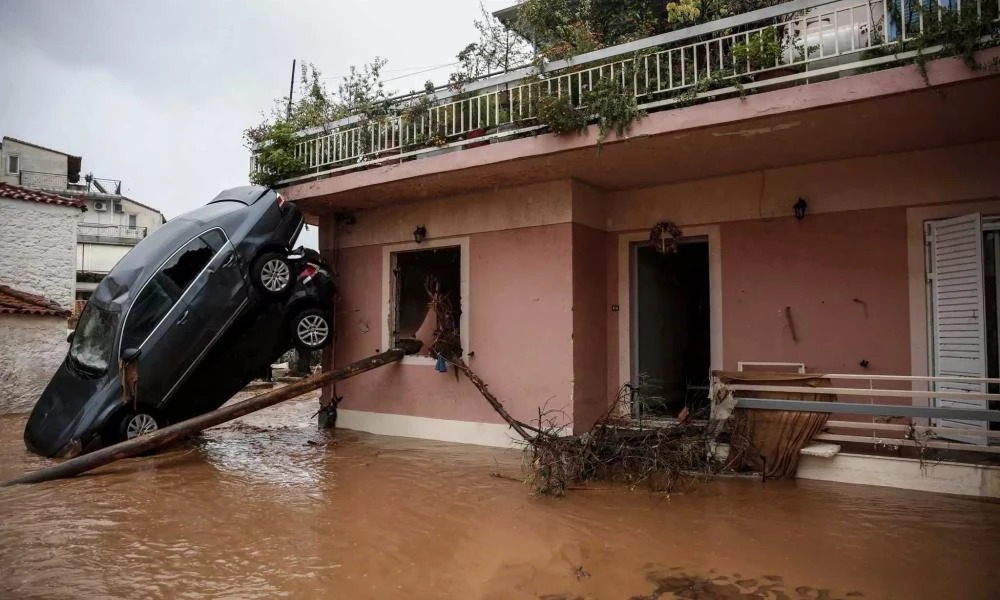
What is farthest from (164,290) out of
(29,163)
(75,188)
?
(75,188)

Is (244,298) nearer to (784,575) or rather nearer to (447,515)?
(447,515)

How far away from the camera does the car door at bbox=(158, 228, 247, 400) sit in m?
7.80

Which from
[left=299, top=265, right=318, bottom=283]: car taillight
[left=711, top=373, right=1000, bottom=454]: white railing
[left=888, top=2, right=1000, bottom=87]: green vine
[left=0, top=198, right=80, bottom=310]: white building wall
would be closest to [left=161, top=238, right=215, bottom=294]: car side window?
[left=299, top=265, right=318, bottom=283]: car taillight

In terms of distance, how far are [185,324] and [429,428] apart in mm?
3697

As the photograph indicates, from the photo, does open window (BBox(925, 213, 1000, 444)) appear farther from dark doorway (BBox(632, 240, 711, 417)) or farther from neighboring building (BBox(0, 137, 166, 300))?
neighboring building (BBox(0, 137, 166, 300))

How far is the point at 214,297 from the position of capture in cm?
791

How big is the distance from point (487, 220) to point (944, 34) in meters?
5.52

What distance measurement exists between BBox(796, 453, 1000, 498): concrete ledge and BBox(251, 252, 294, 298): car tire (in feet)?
23.1

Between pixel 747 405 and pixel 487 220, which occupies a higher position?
pixel 487 220

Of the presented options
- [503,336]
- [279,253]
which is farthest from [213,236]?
[503,336]

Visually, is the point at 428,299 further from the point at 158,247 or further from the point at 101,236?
the point at 101,236

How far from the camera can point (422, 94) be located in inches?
326

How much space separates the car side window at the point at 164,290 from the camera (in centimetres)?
748

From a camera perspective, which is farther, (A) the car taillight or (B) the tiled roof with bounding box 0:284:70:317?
(B) the tiled roof with bounding box 0:284:70:317
